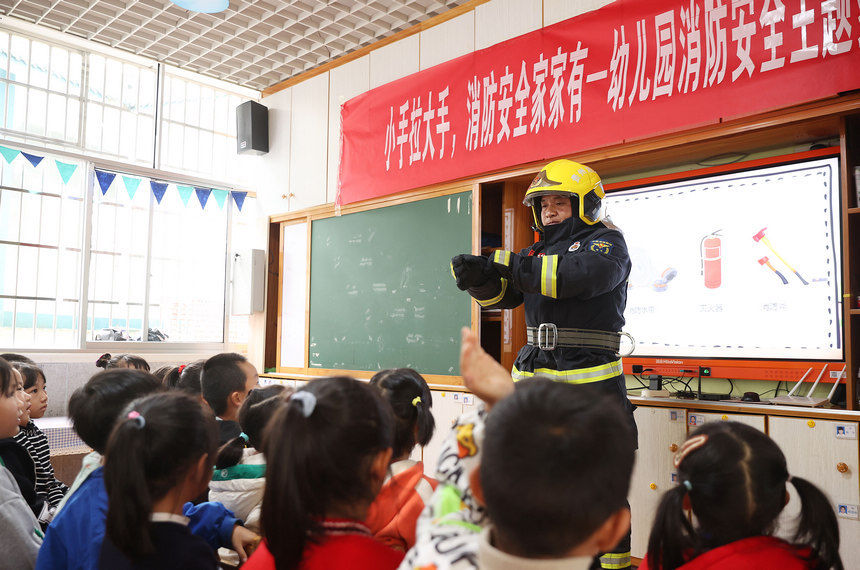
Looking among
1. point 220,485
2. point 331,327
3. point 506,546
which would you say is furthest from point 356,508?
point 331,327

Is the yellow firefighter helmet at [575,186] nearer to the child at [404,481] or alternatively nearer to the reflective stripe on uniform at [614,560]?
the child at [404,481]

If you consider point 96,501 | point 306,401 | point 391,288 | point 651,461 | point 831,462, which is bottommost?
point 651,461

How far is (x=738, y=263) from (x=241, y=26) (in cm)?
376

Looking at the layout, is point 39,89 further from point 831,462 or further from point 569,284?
point 831,462

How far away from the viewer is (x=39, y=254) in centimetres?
518

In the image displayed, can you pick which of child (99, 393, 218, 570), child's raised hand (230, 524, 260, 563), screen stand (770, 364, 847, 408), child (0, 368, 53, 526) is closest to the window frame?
child (0, 368, 53, 526)

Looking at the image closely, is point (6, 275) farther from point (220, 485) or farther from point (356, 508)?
point (356, 508)

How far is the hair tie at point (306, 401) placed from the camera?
41.9 inches

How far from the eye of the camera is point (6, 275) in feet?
16.5

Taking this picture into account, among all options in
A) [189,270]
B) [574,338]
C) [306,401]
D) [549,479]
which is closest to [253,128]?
[189,270]

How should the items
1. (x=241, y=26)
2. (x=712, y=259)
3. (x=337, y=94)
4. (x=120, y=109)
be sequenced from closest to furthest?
(x=712, y=259)
(x=241, y=26)
(x=337, y=94)
(x=120, y=109)

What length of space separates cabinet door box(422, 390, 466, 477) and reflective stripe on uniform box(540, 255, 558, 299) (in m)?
1.71

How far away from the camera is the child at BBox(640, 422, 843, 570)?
1.25 m

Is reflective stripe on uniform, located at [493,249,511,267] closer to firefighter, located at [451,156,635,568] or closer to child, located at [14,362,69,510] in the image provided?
firefighter, located at [451,156,635,568]
